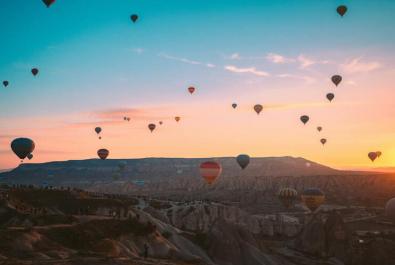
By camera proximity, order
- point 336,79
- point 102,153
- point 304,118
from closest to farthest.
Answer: point 336,79
point 304,118
point 102,153

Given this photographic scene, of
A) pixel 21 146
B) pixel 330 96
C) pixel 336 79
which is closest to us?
pixel 21 146

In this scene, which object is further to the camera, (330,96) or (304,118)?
(304,118)

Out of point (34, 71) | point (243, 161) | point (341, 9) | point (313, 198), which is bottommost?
point (313, 198)

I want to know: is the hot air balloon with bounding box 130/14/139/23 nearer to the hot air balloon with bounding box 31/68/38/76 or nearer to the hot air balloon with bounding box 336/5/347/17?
the hot air balloon with bounding box 31/68/38/76

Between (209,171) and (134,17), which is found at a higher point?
(134,17)

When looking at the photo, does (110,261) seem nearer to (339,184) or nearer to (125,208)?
(125,208)

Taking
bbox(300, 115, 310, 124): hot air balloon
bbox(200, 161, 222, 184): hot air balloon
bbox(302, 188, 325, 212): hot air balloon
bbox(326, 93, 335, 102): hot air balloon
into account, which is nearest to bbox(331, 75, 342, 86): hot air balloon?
bbox(326, 93, 335, 102): hot air balloon

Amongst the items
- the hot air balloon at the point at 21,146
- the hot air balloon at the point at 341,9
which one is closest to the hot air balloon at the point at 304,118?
the hot air balloon at the point at 341,9

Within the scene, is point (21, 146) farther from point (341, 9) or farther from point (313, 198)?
point (341, 9)

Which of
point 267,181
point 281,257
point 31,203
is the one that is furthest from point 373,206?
point 31,203

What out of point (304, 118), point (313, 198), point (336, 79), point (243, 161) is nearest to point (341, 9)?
point (336, 79)
